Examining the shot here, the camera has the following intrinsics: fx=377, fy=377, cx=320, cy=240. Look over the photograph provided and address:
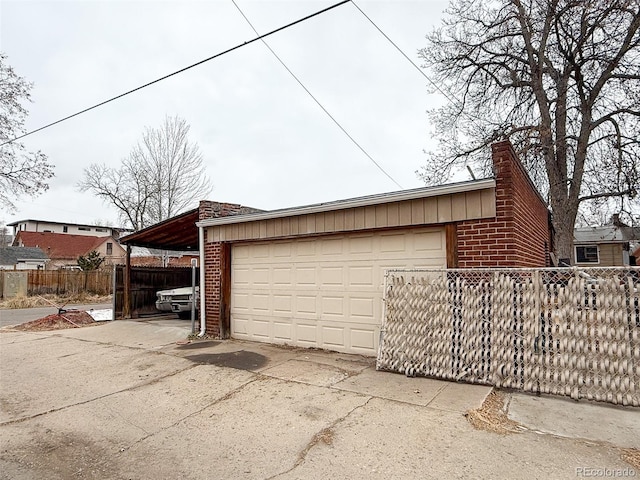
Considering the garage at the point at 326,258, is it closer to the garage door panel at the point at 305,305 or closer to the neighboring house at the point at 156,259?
the garage door panel at the point at 305,305

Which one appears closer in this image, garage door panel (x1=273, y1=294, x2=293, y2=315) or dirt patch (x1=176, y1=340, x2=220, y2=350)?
garage door panel (x1=273, y1=294, x2=293, y2=315)

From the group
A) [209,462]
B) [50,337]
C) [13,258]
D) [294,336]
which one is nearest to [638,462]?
[209,462]

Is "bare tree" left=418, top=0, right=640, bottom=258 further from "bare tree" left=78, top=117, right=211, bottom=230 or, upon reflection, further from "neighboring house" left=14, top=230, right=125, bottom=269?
"neighboring house" left=14, top=230, right=125, bottom=269

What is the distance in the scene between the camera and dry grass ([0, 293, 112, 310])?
58.0ft

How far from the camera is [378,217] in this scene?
5.93m

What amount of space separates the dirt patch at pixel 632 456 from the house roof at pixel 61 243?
4870 cm

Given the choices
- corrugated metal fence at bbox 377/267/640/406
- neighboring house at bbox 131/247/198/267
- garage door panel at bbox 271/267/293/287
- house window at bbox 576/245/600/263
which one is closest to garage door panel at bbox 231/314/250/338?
garage door panel at bbox 271/267/293/287

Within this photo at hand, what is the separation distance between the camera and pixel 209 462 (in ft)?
10.1

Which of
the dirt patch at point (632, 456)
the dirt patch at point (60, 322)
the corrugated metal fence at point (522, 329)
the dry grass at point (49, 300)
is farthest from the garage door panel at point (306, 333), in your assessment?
the dry grass at point (49, 300)

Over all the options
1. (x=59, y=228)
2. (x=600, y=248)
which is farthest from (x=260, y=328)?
(x=59, y=228)

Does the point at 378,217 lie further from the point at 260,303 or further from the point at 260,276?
the point at 260,303

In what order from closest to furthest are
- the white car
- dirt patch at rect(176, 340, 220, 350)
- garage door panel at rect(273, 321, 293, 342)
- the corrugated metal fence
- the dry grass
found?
1. the corrugated metal fence
2. garage door panel at rect(273, 321, 293, 342)
3. dirt patch at rect(176, 340, 220, 350)
4. the white car
5. the dry grass

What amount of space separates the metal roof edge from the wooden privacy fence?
17.9 metres

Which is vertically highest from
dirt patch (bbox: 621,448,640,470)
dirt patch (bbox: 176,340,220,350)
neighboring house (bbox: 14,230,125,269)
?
neighboring house (bbox: 14,230,125,269)
